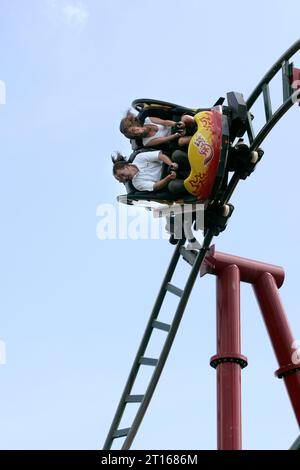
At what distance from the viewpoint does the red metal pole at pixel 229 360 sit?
23.8 ft

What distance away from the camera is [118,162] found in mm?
7660

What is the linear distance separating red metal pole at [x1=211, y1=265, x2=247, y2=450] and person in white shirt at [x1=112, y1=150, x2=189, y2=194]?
0.99m

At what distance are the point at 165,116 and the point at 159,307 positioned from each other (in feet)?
5.06

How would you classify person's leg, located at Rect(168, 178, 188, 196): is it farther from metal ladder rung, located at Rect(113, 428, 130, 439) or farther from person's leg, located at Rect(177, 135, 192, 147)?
metal ladder rung, located at Rect(113, 428, 130, 439)

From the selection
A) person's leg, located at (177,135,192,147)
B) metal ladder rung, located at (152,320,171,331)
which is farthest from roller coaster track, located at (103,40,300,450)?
person's leg, located at (177,135,192,147)

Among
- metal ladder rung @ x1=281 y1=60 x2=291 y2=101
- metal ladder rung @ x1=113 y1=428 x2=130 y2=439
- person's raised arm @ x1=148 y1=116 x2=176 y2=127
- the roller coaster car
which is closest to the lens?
metal ladder rung @ x1=281 y1=60 x2=291 y2=101

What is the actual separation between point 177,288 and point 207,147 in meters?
1.27

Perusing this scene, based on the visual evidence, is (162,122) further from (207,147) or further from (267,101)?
(267,101)

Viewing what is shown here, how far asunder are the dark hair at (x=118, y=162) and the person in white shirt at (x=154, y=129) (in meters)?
0.17

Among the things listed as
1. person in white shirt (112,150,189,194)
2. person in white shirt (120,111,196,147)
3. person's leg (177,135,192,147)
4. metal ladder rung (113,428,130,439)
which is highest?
person in white shirt (120,111,196,147)

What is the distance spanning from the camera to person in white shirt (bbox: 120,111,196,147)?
296 inches

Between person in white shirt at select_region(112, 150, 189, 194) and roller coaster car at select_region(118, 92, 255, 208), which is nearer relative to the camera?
roller coaster car at select_region(118, 92, 255, 208)
